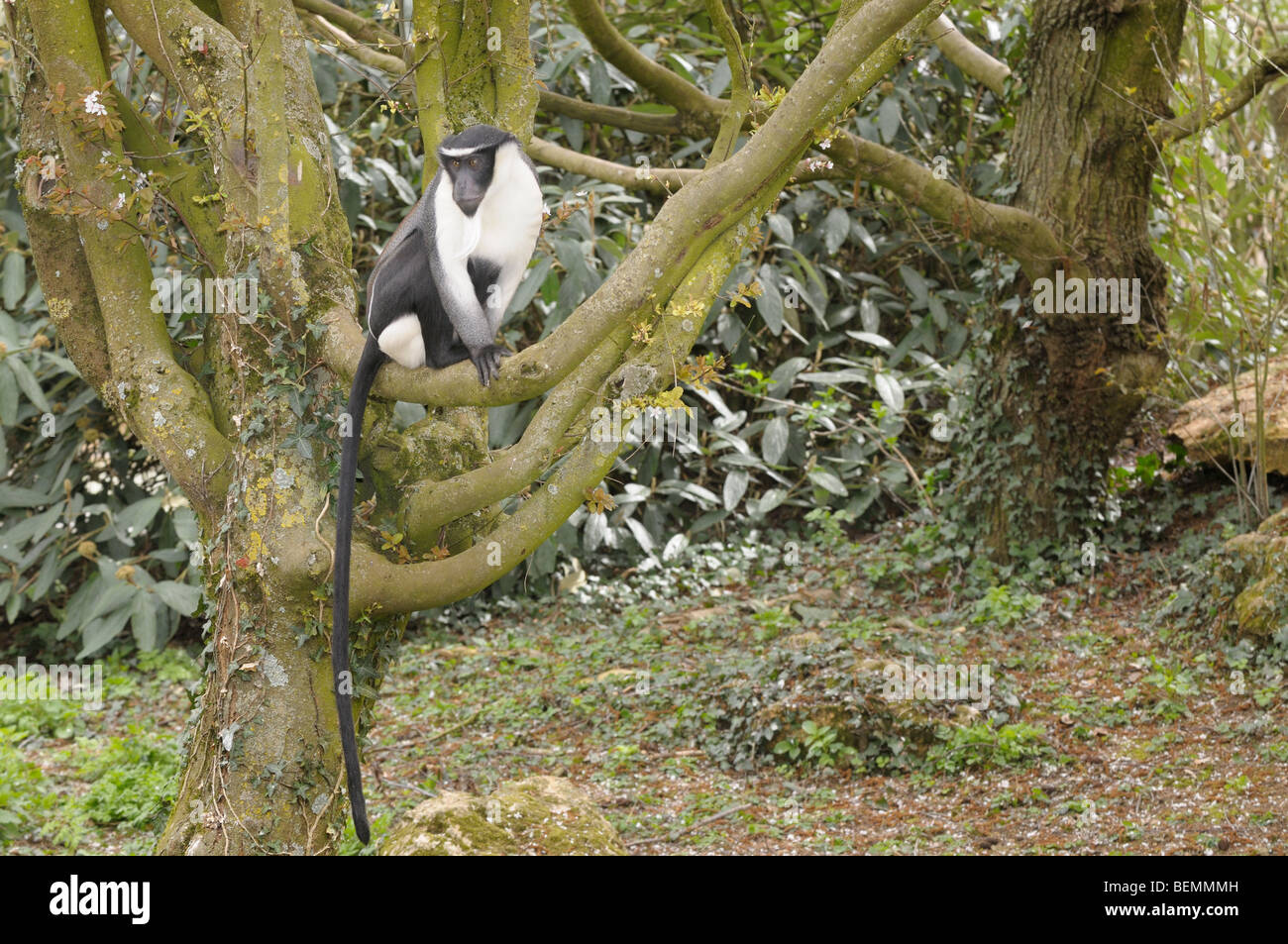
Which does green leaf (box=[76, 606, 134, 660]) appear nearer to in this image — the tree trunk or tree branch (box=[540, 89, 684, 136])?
tree branch (box=[540, 89, 684, 136])

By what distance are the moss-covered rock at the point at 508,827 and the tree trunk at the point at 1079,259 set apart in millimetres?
3376

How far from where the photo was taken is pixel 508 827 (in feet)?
11.1

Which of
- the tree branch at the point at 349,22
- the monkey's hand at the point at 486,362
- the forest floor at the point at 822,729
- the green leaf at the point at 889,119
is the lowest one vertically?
the forest floor at the point at 822,729

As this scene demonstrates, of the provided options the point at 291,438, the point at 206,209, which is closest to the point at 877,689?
the point at 291,438

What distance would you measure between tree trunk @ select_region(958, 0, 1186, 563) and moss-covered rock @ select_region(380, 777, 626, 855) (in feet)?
11.1

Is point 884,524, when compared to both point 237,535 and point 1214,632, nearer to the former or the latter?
point 1214,632

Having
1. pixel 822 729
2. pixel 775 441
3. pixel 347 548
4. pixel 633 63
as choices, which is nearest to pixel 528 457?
pixel 347 548

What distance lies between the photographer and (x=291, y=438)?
10.6ft

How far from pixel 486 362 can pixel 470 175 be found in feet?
1.75

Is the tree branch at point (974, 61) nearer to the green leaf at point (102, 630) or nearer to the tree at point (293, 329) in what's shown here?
the tree at point (293, 329)

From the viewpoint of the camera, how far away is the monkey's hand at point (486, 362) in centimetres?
275

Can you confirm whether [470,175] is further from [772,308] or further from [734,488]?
[734,488]

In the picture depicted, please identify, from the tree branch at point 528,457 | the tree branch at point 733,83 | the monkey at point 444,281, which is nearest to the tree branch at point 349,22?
the monkey at point 444,281

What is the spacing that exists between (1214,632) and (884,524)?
2.64 meters
